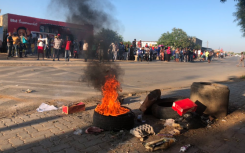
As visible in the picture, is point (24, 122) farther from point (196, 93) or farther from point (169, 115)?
point (196, 93)

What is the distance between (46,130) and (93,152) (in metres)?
1.27

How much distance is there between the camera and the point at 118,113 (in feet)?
13.4

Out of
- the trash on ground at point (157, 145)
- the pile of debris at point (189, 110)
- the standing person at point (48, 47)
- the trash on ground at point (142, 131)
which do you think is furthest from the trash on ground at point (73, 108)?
the standing person at point (48, 47)

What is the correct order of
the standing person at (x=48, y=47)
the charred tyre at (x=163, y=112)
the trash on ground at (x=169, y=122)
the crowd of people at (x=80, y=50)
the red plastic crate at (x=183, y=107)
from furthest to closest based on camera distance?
the standing person at (x=48, y=47) → the crowd of people at (x=80, y=50) → the charred tyre at (x=163, y=112) → the trash on ground at (x=169, y=122) → the red plastic crate at (x=183, y=107)

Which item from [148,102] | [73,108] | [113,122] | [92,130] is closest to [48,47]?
[73,108]

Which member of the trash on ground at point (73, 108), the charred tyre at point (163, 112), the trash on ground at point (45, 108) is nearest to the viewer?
the charred tyre at point (163, 112)

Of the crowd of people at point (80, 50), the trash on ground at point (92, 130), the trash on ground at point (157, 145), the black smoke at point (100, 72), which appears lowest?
the trash on ground at point (157, 145)

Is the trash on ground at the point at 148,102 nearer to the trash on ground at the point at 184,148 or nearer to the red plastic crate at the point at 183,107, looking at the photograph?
the red plastic crate at the point at 183,107

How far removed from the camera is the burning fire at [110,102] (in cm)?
413

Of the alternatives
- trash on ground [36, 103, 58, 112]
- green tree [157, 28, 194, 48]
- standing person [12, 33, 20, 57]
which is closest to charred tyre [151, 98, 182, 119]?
trash on ground [36, 103, 58, 112]

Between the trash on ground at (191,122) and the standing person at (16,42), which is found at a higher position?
the standing person at (16,42)

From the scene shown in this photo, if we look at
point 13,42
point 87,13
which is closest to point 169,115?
point 87,13

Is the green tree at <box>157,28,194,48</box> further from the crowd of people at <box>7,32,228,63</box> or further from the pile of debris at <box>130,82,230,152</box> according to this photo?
the pile of debris at <box>130,82,230,152</box>

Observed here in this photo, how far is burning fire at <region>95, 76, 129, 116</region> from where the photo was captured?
163 inches
